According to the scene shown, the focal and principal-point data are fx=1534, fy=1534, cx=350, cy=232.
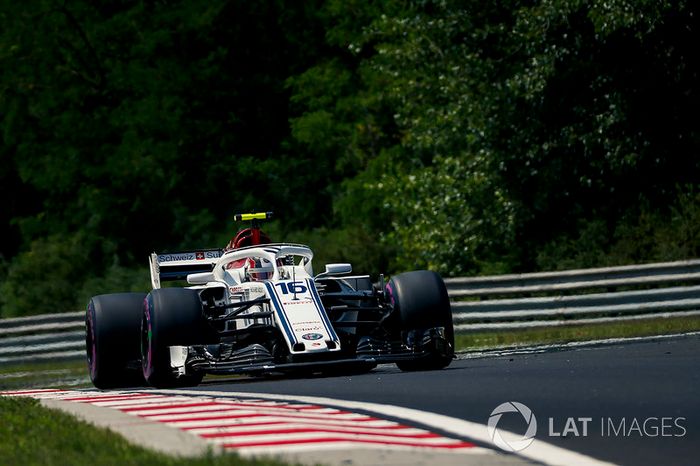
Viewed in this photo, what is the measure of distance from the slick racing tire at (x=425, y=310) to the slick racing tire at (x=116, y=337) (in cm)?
268

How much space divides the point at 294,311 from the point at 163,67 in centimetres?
2827

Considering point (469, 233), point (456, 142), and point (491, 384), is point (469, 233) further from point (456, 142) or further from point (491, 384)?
point (491, 384)

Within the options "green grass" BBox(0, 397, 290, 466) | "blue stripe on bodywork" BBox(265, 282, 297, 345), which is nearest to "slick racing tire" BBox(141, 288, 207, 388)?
"blue stripe on bodywork" BBox(265, 282, 297, 345)

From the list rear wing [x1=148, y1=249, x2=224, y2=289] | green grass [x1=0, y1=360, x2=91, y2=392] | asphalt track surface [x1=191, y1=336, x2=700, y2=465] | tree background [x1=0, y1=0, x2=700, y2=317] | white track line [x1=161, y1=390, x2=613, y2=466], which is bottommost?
green grass [x1=0, y1=360, x2=91, y2=392]

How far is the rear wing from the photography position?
1741cm

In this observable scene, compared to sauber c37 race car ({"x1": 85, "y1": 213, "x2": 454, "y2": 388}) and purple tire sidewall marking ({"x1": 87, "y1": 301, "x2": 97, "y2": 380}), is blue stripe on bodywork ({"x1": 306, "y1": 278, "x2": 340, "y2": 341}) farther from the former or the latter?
purple tire sidewall marking ({"x1": 87, "y1": 301, "x2": 97, "y2": 380})

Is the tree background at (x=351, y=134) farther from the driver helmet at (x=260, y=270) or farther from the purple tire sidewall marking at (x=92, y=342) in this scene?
the purple tire sidewall marking at (x=92, y=342)

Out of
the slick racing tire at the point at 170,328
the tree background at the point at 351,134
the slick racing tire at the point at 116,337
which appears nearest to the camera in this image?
the slick racing tire at the point at 170,328

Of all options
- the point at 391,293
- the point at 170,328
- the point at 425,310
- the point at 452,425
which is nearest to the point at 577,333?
the point at 391,293

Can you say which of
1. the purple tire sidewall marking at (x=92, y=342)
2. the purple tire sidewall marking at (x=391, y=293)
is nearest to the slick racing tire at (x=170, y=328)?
the purple tire sidewall marking at (x=92, y=342)

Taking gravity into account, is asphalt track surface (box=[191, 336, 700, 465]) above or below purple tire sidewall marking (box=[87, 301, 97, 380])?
below

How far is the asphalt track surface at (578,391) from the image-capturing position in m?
8.57

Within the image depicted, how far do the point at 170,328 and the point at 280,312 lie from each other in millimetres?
1034

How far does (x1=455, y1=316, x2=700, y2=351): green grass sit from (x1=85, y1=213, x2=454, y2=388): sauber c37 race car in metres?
4.23
